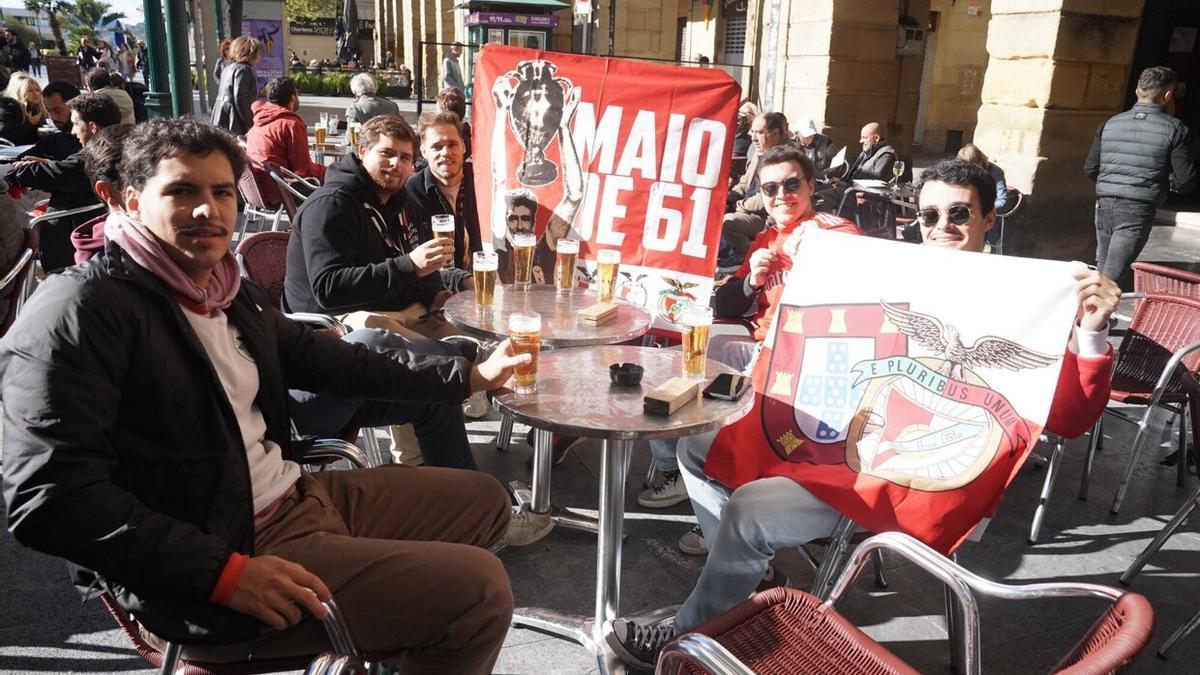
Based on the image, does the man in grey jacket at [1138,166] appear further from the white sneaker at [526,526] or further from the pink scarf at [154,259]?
the pink scarf at [154,259]

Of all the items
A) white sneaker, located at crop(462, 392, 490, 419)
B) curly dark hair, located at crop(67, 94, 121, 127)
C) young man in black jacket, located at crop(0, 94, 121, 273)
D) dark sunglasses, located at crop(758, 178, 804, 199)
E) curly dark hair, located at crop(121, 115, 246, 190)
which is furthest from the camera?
curly dark hair, located at crop(67, 94, 121, 127)

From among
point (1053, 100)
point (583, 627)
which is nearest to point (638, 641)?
point (583, 627)

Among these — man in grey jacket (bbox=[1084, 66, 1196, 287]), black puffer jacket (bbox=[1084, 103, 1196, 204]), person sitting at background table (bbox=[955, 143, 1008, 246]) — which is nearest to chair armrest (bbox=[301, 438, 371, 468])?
person sitting at background table (bbox=[955, 143, 1008, 246])

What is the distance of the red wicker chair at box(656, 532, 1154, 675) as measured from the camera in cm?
156

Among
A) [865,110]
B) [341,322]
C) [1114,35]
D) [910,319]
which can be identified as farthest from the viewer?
[865,110]

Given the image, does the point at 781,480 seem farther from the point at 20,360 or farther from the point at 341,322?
the point at 341,322

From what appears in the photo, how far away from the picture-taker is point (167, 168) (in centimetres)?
180

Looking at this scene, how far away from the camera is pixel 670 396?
213 centimetres

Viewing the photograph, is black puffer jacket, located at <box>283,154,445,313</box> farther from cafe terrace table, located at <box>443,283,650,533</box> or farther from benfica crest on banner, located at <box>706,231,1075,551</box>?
benfica crest on banner, located at <box>706,231,1075,551</box>

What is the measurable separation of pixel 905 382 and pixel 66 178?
4671 millimetres

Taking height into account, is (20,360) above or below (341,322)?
above

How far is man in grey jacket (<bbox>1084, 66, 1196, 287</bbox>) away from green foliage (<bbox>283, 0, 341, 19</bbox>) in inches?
2158

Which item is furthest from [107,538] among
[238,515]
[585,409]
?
[585,409]

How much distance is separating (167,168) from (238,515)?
0.75 meters
